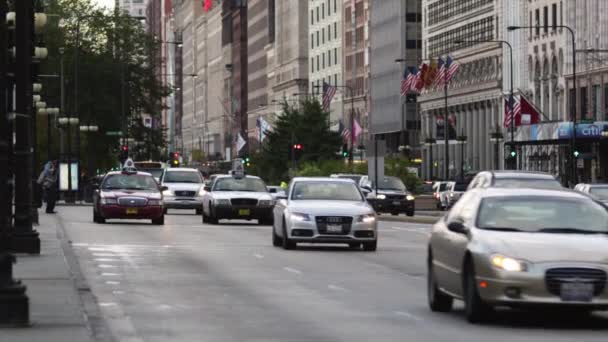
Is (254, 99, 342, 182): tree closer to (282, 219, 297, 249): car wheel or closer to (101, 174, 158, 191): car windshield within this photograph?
(101, 174, 158, 191): car windshield

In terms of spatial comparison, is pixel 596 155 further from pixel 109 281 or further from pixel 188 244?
pixel 109 281

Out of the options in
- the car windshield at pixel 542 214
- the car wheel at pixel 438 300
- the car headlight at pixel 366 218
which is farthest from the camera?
the car headlight at pixel 366 218

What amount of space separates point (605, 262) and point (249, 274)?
10.7 meters

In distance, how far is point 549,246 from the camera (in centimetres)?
1830

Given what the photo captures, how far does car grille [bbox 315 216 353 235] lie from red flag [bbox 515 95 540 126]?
70.9m

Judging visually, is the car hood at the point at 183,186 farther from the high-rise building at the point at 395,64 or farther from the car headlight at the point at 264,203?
the high-rise building at the point at 395,64

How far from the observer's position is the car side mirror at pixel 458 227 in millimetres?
19328

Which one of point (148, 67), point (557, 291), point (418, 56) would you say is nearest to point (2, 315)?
point (557, 291)

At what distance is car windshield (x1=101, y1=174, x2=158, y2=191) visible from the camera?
54625 mm

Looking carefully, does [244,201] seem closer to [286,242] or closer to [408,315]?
[286,242]

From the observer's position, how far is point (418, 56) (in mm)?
163625

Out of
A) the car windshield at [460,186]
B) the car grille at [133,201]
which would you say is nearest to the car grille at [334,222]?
the car grille at [133,201]

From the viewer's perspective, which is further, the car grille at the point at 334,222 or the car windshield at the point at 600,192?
the car windshield at the point at 600,192

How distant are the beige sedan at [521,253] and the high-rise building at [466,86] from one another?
360ft
